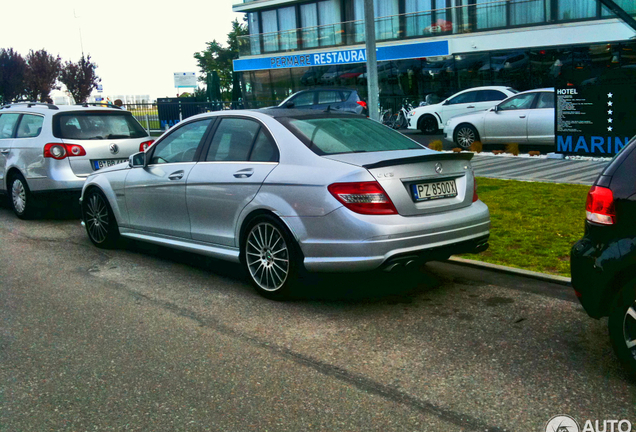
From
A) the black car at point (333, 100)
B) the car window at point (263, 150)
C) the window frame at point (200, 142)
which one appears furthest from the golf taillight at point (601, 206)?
the black car at point (333, 100)

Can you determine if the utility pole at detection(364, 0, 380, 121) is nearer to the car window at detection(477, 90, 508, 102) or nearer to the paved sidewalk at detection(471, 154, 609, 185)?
the paved sidewalk at detection(471, 154, 609, 185)

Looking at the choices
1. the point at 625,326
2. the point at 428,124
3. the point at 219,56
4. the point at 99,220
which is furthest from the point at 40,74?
the point at 625,326

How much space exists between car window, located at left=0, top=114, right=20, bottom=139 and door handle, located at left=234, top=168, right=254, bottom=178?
21.4ft

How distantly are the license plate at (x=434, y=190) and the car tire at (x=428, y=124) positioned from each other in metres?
19.2

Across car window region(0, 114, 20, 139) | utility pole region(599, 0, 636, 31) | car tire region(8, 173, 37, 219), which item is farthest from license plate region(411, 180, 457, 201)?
utility pole region(599, 0, 636, 31)

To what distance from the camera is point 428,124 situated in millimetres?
24906

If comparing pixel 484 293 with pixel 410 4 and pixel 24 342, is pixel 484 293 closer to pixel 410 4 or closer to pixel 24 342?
pixel 24 342

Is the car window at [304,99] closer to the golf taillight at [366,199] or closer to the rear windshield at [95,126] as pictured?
the rear windshield at [95,126]

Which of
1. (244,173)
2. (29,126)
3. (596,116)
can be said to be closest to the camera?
(244,173)

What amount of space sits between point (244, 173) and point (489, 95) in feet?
56.6

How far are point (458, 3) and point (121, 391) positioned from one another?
36441mm

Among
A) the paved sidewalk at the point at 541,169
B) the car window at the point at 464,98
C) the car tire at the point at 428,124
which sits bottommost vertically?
the paved sidewalk at the point at 541,169

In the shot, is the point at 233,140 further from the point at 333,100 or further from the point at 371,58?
the point at 333,100

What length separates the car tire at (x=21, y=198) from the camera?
35.0 ft
